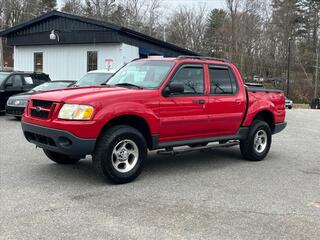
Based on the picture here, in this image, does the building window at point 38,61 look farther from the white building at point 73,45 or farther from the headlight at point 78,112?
the headlight at point 78,112

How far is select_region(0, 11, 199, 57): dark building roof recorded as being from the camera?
2463 centimetres

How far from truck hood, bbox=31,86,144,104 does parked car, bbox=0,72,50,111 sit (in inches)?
387

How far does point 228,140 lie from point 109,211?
12.4 ft

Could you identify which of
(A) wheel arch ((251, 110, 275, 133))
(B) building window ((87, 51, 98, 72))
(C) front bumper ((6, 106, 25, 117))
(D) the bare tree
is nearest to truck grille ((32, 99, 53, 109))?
(A) wheel arch ((251, 110, 275, 133))

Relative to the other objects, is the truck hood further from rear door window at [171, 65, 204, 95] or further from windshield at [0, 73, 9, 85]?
windshield at [0, 73, 9, 85]

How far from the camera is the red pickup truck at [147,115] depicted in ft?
20.6

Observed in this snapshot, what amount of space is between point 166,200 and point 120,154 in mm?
1141

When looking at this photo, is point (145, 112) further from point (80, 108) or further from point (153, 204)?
point (153, 204)

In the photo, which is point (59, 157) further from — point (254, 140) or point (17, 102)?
point (17, 102)

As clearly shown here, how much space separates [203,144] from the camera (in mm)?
7945

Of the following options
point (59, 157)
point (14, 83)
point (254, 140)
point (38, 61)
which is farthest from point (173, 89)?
point (38, 61)

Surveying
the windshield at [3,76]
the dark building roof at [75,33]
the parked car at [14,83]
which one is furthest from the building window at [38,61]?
the windshield at [3,76]

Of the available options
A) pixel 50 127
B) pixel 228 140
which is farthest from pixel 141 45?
pixel 50 127

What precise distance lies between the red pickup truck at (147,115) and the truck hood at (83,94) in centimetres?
1
